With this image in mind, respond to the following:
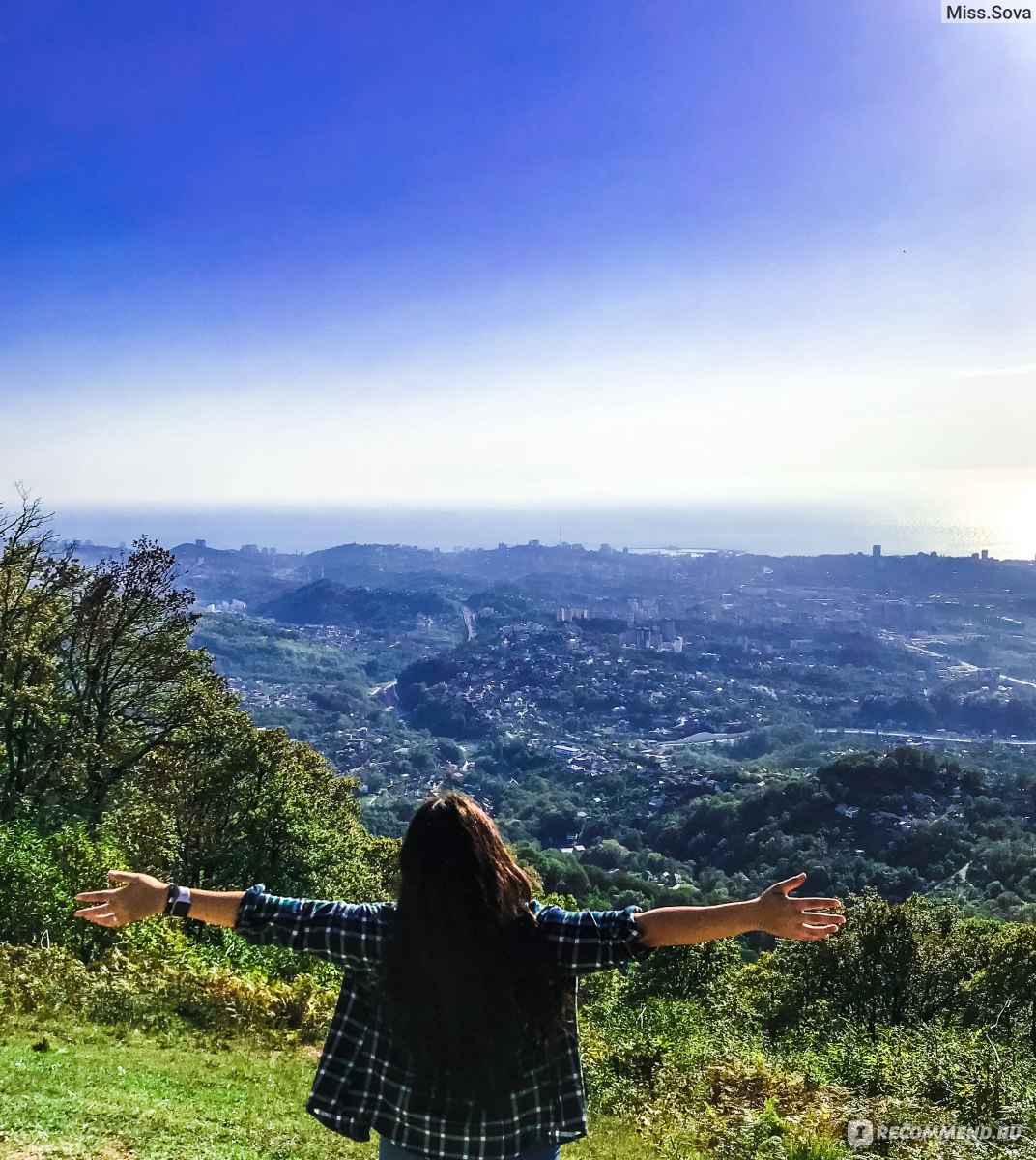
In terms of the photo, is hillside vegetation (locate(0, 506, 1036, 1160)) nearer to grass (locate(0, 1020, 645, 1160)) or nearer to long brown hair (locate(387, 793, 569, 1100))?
grass (locate(0, 1020, 645, 1160))

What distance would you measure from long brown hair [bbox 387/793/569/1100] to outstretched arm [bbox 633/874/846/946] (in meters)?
0.27

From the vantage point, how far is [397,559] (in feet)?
630

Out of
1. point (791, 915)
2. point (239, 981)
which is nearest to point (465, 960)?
point (791, 915)

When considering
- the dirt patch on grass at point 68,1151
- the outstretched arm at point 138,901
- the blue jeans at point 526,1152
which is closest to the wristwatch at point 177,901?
the outstretched arm at point 138,901

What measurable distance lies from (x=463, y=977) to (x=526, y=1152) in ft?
1.71

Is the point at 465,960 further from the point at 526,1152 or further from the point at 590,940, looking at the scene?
the point at 526,1152

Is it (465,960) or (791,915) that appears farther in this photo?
(791,915)

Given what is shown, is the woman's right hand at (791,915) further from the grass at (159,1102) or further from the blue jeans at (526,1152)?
the grass at (159,1102)

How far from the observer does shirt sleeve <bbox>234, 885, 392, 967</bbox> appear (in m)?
2.05

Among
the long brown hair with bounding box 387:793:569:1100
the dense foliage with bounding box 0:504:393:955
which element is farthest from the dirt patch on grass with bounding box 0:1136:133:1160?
→ the dense foliage with bounding box 0:504:393:955

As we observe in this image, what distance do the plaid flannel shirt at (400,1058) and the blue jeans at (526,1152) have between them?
0.08 feet

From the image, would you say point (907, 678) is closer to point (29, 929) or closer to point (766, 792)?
point (766, 792)

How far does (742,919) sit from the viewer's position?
81.7 inches

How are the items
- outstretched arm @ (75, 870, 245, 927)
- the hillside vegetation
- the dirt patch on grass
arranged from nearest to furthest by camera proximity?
1. outstretched arm @ (75, 870, 245, 927)
2. the dirt patch on grass
3. the hillside vegetation
